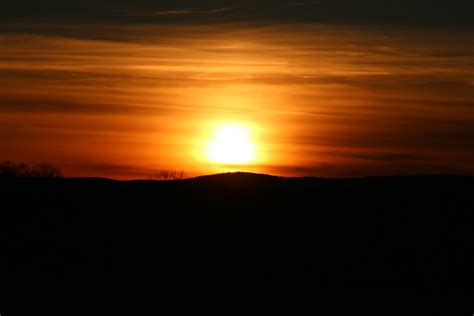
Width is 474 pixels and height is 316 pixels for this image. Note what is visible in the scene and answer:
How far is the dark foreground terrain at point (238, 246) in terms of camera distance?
17.9 meters

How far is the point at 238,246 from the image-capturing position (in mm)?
20844

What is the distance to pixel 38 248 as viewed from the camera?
20.3 meters

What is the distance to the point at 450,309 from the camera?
17703 mm

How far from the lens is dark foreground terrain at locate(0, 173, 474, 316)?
17.9 metres

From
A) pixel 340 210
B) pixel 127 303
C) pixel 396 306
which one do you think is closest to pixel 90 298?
pixel 127 303

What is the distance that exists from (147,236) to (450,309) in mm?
6394

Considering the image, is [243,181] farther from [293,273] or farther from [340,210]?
[293,273]

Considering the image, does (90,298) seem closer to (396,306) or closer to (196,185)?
(396,306)

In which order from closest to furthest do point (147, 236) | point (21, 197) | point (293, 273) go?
1. point (293, 273)
2. point (147, 236)
3. point (21, 197)

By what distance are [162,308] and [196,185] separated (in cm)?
727

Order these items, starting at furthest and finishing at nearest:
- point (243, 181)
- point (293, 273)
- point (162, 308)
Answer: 1. point (243, 181)
2. point (293, 273)
3. point (162, 308)

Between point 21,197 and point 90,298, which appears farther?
point 21,197

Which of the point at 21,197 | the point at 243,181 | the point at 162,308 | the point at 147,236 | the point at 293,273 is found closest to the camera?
the point at 162,308

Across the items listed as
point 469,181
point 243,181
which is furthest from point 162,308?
point 469,181
